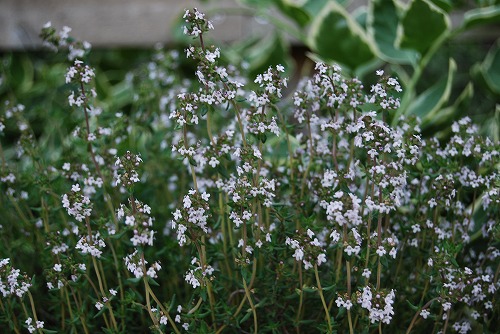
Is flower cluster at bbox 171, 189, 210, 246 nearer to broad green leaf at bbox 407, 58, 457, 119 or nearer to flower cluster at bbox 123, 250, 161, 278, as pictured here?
flower cluster at bbox 123, 250, 161, 278

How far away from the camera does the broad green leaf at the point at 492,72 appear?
2.14 metres

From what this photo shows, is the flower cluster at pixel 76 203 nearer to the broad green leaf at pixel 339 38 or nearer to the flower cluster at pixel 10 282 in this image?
the flower cluster at pixel 10 282

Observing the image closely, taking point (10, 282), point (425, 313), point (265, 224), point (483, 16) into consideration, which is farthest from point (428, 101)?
point (10, 282)

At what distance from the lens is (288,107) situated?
6.11 ft

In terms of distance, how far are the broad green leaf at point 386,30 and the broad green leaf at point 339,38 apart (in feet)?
0.21

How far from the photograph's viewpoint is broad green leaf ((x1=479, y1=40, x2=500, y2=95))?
2.14 meters

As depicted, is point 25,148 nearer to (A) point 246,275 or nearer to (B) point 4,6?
(A) point 246,275

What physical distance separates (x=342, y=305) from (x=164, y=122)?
2.85ft

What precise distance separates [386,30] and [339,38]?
16cm

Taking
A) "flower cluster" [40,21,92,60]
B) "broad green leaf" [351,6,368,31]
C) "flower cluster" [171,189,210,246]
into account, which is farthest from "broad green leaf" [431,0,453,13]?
"flower cluster" [171,189,210,246]

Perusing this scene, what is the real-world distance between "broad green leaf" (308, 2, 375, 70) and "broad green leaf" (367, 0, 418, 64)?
6cm

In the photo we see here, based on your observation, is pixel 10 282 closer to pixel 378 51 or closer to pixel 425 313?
pixel 425 313

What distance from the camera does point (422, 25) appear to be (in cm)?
195

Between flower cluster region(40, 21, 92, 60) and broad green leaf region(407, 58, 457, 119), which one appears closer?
flower cluster region(40, 21, 92, 60)
